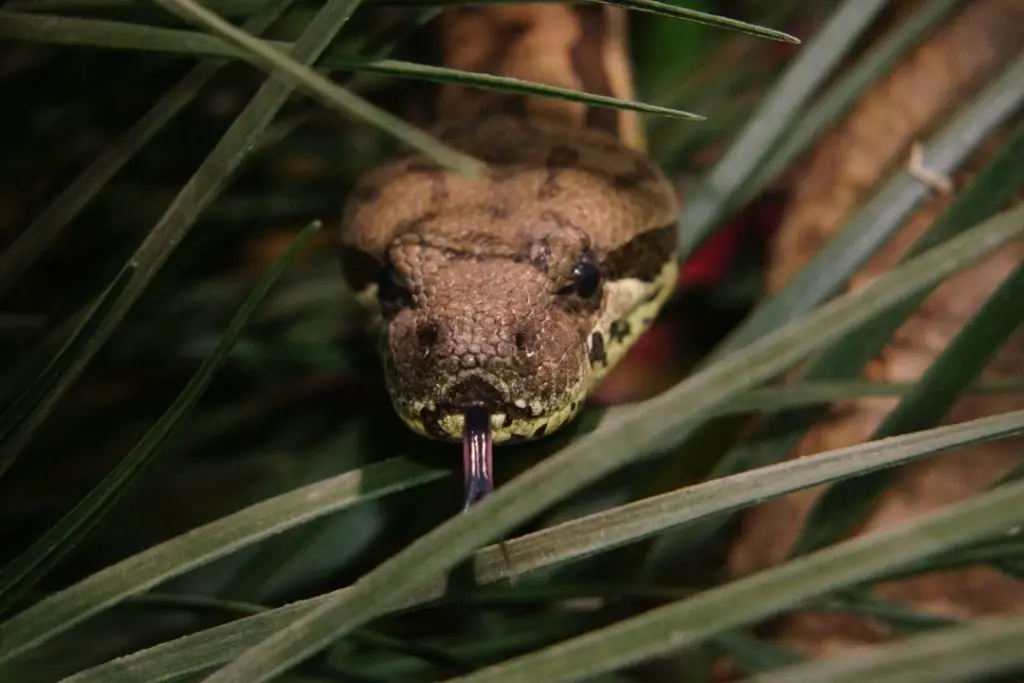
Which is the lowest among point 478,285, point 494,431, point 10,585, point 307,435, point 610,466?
point 307,435

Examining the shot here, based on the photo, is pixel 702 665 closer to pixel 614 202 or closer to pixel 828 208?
pixel 614 202

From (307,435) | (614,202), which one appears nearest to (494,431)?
(614,202)

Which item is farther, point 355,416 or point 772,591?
point 355,416

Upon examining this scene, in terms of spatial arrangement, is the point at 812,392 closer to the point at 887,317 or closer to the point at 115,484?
the point at 887,317

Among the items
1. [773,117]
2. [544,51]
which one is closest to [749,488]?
[773,117]

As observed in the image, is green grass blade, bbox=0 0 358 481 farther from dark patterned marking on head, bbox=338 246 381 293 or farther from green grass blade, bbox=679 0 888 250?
green grass blade, bbox=679 0 888 250

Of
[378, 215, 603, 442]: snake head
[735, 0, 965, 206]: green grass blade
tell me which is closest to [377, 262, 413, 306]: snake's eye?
[378, 215, 603, 442]: snake head
